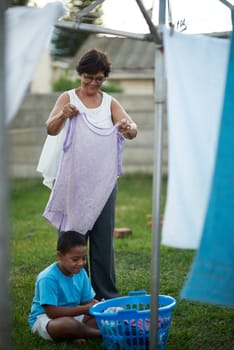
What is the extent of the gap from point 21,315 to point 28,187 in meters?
6.16

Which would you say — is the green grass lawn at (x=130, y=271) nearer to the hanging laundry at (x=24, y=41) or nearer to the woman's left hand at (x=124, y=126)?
the woman's left hand at (x=124, y=126)

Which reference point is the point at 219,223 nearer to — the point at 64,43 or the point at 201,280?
the point at 201,280

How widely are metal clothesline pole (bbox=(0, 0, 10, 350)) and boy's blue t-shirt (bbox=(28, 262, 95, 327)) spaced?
1.22 meters

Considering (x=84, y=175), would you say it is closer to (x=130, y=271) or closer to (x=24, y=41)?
(x=24, y=41)

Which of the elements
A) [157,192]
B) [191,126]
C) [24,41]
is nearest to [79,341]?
[157,192]

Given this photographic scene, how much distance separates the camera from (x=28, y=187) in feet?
34.0

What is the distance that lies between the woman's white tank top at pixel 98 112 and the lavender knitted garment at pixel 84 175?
12 centimetres

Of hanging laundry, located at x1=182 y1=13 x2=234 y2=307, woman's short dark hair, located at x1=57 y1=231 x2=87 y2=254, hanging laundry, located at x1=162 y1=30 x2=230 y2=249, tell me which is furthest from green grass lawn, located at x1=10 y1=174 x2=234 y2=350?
hanging laundry, located at x1=162 y1=30 x2=230 y2=249

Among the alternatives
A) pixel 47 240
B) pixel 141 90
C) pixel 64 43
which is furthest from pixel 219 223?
pixel 141 90

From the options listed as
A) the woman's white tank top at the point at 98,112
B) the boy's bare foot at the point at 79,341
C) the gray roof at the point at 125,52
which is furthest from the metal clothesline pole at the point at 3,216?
the gray roof at the point at 125,52

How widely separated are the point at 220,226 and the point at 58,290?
125 centimetres

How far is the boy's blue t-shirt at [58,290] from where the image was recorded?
378 cm

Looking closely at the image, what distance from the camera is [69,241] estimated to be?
12.3ft

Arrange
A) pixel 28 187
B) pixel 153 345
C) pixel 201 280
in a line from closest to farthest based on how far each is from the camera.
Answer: pixel 201 280 → pixel 153 345 → pixel 28 187
